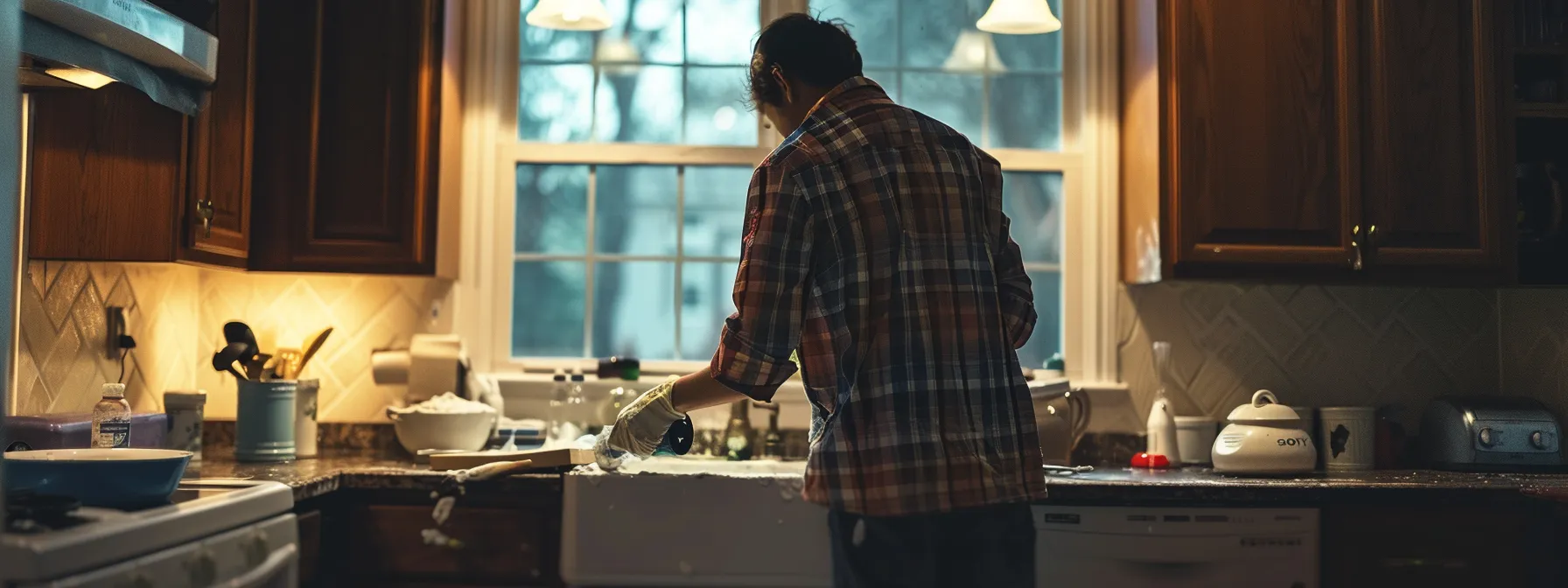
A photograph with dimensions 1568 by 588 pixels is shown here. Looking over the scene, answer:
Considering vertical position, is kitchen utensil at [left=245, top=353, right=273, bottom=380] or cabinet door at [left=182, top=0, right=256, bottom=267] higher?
cabinet door at [left=182, top=0, right=256, bottom=267]

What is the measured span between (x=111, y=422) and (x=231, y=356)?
69 centimetres

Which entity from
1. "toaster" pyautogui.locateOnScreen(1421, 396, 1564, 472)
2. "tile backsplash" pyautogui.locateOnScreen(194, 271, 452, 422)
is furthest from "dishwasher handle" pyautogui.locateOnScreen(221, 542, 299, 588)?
"toaster" pyautogui.locateOnScreen(1421, 396, 1564, 472)

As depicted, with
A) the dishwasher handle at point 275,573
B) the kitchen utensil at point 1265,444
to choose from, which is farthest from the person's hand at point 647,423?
the kitchen utensil at point 1265,444

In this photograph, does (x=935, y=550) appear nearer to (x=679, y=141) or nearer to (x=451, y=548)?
(x=451, y=548)

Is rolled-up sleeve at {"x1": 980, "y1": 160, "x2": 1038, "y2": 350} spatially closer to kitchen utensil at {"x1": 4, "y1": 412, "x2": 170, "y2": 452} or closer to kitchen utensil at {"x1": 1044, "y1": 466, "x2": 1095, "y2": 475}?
kitchen utensil at {"x1": 1044, "y1": 466, "x2": 1095, "y2": 475}

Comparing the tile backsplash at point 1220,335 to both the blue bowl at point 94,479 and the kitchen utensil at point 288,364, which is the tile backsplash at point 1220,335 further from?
the blue bowl at point 94,479

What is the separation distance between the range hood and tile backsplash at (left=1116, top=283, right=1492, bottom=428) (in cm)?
220

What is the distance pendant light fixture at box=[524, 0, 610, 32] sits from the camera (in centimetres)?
305

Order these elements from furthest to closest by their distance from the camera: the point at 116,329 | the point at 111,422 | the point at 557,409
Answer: the point at 557,409
the point at 116,329
the point at 111,422

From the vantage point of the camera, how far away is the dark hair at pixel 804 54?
1.80m

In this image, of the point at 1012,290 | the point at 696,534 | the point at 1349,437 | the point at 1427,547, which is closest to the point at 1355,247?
the point at 1349,437

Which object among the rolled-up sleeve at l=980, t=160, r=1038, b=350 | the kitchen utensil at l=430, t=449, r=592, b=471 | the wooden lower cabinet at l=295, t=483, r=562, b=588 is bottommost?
the wooden lower cabinet at l=295, t=483, r=562, b=588

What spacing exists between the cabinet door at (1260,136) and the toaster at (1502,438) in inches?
18.7

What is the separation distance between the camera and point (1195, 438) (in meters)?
3.14
